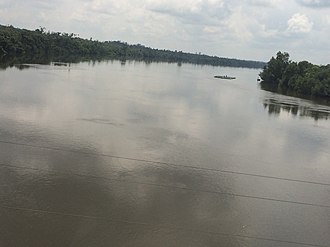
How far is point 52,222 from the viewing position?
927 cm

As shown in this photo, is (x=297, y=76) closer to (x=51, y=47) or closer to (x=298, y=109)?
(x=298, y=109)

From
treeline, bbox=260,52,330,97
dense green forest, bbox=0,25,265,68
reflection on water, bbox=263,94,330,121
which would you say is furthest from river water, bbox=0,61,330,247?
dense green forest, bbox=0,25,265,68

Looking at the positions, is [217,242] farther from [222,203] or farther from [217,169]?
[217,169]

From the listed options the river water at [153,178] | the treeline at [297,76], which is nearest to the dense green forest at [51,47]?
the treeline at [297,76]

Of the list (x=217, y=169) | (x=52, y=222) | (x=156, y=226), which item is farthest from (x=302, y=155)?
(x=52, y=222)

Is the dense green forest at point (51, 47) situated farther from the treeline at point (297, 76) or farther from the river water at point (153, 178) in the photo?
the river water at point (153, 178)

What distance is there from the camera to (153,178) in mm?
12797

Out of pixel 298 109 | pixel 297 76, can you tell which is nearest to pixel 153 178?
pixel 298 109

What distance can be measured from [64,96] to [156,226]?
17705 millimetres

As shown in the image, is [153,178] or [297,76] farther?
[297,76]

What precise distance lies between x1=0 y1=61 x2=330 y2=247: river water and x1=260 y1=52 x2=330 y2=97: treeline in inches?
870

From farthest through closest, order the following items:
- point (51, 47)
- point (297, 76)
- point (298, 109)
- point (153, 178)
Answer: point (51, 47) < point (297, 76) < point (298, 109) < point (153, 178)

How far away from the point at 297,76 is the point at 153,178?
4251 centimetres

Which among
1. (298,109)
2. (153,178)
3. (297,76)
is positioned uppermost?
(297,76)
